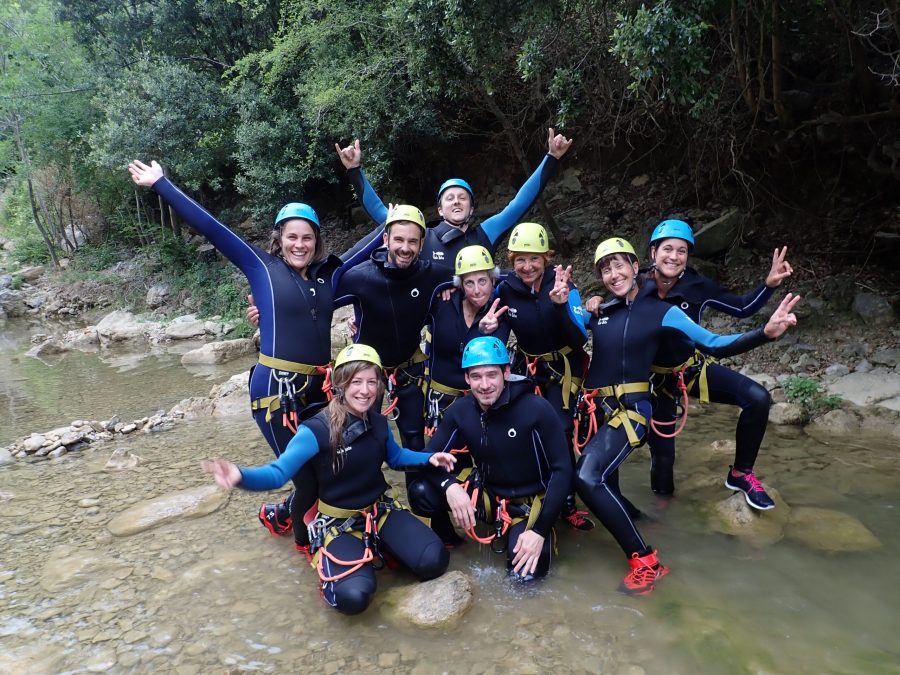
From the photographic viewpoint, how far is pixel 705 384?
4555mm

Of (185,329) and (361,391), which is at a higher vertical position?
(361,391)

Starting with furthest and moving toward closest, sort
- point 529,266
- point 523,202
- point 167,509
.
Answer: point 523,202
point 167,509
point 529,266

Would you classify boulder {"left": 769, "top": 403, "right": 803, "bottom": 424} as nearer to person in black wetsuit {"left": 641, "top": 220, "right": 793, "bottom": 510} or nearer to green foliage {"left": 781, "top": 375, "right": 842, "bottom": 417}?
green foliage {"left": 781, "top": 375, "right": 842, "bottom": 417}

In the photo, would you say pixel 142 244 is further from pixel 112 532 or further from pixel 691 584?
pixel 691 584

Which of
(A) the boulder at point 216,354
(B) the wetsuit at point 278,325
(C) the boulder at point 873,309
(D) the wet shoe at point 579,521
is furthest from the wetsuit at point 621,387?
(A) the boulder at point 216,354

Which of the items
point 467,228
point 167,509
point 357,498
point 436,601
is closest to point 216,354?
point 167,509

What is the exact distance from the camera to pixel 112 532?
4.70m

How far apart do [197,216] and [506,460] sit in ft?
8.89

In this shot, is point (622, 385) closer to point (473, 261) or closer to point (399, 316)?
point (473, 261)

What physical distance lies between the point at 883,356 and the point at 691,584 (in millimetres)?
5333

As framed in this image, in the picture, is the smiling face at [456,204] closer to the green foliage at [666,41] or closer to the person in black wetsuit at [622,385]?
the person in black wetsuit at [622,385]

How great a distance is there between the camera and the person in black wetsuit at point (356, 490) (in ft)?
11.5

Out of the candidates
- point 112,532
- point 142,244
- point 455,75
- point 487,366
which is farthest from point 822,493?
point 142,244

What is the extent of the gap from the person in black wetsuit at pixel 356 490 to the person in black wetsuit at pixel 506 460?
0.90ft
